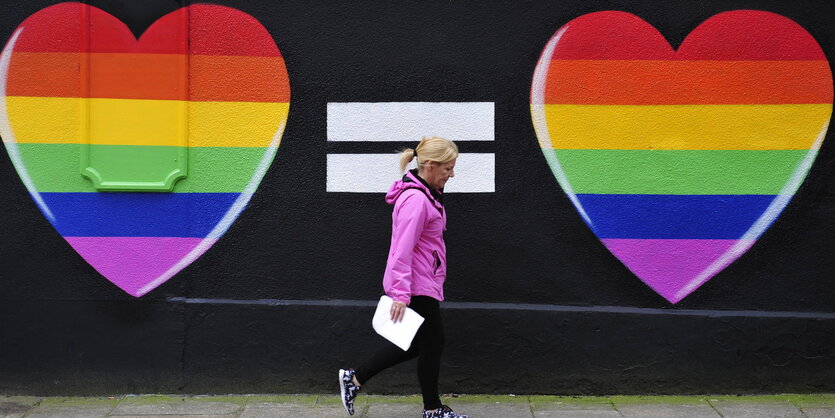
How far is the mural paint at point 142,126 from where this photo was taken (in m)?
5.35

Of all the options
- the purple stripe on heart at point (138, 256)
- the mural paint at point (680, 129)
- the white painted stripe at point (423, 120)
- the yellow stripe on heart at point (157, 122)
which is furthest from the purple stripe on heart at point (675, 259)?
the purple stripe on heart at point (138, 256)

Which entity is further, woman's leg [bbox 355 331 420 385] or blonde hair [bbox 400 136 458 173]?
woman's leg [bbox 355 331 420 385]

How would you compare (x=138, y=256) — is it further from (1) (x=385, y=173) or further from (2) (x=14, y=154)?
(1) (x=385, y=173)

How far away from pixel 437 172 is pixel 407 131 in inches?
34.7

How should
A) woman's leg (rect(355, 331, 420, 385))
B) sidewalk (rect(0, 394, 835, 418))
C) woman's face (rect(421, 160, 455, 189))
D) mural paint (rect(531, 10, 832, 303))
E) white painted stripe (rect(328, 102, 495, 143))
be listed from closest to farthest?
woman's face (rect(421, 160, 455, 189))
woman's leg (rect(355, 331, 420, 385))
sidewalk (rect(0, 394, 835, 418))
mural paint (rect(531, 10, 832, 303))
white painted stripe (rect(328, 102, 495, 143))

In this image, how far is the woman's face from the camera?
14.8 ft

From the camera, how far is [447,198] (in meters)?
5.36

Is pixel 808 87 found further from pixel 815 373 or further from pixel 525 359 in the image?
pixel 525 359

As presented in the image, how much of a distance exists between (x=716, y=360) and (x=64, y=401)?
13.8ft

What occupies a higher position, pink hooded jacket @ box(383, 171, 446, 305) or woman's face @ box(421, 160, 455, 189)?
woman's face @ box(421, 160, 455, 189)

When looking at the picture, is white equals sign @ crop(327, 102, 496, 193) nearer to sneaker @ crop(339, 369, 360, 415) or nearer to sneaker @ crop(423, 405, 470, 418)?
sneaker @ crop(339, 369, 360, 415)

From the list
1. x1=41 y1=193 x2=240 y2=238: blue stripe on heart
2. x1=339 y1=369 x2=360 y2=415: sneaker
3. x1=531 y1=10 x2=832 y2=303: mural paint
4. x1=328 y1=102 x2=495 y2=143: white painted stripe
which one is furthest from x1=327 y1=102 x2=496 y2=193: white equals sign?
x1=339 y1=369 x2=360 y2=415: sneaker

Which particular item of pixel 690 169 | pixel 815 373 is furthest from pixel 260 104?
pixel 815 373

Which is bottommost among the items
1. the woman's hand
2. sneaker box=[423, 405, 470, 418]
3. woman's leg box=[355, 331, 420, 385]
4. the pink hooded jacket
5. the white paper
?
sneaker box=[423, 405, 470, 418]
